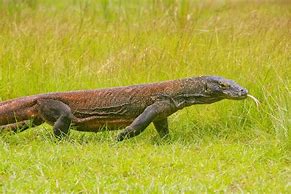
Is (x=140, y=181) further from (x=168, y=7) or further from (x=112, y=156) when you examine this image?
→ (x=168, y=7)

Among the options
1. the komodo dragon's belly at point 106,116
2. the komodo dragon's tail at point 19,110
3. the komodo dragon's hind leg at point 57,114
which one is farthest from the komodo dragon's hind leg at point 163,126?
the komodo dragon's tail at point 19,110

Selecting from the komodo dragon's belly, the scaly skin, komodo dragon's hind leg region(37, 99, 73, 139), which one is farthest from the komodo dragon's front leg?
komodo dragon's hind leg region(37, 99, 73, 139)

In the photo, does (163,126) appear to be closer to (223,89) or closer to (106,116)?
(106,116)

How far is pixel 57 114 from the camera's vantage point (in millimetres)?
8125

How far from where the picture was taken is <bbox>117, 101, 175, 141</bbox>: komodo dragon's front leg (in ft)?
26.0

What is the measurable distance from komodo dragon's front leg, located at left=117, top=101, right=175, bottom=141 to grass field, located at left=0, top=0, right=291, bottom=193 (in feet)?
0.30

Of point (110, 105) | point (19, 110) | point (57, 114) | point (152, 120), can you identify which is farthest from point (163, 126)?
point (19, 110)

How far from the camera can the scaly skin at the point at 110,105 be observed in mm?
8109

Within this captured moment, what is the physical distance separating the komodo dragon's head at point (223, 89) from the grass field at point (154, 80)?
1.29 ft

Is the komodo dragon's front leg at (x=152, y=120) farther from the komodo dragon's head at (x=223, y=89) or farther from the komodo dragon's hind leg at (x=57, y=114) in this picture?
the komodo dragon's hind leg at (x=57, y=114)

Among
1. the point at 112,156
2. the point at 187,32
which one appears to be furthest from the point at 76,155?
the point at 187,32

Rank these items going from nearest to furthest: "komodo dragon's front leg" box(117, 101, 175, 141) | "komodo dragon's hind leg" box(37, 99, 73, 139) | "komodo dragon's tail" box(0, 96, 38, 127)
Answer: "komodo dragon's front leg" box(117, 101, 175, 141) < "komodo dragon's hind leg" box(37, 99, 73, 139) < "komodo dragon's tail" box(0, 96, 38, 127)

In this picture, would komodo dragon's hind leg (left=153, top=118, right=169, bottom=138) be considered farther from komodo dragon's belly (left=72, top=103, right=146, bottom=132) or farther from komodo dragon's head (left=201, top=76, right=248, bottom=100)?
komodo dragon's head (left=201, top=76, right=248, bottom=100)

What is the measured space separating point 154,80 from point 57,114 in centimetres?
178
